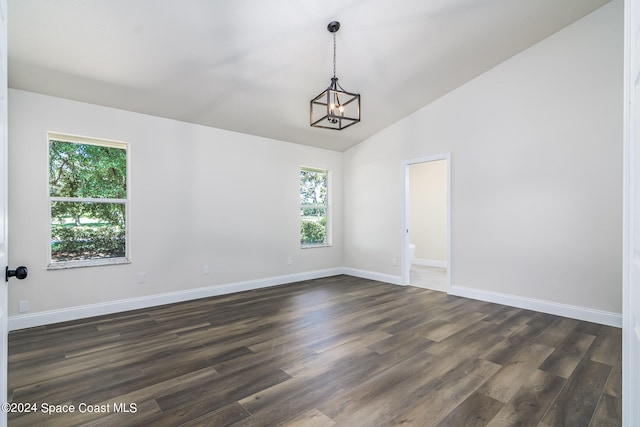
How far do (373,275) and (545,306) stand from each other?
2593mm

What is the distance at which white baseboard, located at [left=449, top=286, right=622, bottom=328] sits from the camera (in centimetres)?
334

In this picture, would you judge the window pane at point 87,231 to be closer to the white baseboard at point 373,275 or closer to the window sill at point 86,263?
the window sill at point 86,263

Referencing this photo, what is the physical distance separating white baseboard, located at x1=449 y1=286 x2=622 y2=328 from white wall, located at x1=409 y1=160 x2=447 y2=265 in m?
2.80

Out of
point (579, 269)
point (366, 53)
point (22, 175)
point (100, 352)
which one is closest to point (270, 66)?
point (366, 53)

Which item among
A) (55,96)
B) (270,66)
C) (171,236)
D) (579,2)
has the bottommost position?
(171,236)

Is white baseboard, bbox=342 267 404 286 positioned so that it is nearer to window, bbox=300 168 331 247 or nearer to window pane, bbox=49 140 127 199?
window, bbox=300 168 331 247

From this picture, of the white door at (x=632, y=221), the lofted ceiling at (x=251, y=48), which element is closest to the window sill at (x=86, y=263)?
the lofted ceiling at (x=251, y=48)

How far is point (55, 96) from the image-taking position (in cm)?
Answer: 337

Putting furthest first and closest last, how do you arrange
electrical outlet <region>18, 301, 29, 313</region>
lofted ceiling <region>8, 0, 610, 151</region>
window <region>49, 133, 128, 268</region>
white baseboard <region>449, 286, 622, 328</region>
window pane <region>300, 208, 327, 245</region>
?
window pane <region>300, 208, 327, 245</region>, window <region>49, 133, 128, 268</region>, white baseboard <region>449, 286, 622, 328</region>, electrical outlet <region>18, 301, 29, 313</region>, lofted ceiling <region>8, 0, 610, 151</region>

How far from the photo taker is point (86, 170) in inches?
144

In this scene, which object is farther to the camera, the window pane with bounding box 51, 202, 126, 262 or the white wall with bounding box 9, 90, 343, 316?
the window pane with bounding box 51, 202, 126, 262

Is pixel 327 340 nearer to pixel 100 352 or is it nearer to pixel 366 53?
pixel 100 352

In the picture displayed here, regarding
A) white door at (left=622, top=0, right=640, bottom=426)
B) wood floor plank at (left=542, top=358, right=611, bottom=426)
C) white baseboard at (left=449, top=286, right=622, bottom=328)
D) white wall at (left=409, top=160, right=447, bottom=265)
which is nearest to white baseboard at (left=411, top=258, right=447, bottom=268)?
white wall at (left=409, top=160, right=447, bottom=265)

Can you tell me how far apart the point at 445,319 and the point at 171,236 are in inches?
140
